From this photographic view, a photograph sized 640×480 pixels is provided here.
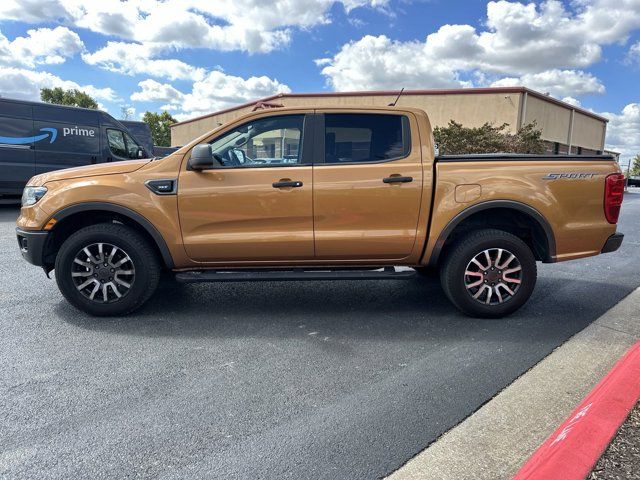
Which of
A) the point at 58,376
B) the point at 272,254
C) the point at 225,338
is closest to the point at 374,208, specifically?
the point at 272,254

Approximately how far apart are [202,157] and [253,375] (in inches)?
74.6

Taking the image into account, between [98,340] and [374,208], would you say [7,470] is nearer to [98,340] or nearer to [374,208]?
[98,340]

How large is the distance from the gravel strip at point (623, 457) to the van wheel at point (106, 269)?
3.59 m

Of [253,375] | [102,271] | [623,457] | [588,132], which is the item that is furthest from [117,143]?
[588,132]

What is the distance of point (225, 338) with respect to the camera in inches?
157

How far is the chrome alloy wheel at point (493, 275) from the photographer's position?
4.40 m

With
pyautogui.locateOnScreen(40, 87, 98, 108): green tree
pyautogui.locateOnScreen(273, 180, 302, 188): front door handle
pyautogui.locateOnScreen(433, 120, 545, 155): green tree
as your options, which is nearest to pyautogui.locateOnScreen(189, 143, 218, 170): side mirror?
pyautogui.locateOnScreen(273, 180, 302, 188): front door handle

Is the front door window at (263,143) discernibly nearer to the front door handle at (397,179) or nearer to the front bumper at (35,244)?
the front door handle at (397,179)

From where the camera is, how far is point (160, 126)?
65812mm

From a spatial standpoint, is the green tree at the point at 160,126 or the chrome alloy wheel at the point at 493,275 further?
Result: the green tree at the point at 160,126

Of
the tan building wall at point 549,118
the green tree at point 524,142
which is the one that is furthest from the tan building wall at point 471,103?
the green tree at point 524,142

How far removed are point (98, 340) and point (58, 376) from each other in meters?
0.64

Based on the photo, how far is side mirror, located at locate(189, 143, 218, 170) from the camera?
410cm

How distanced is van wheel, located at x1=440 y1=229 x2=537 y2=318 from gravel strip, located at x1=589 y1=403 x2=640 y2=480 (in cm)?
188
